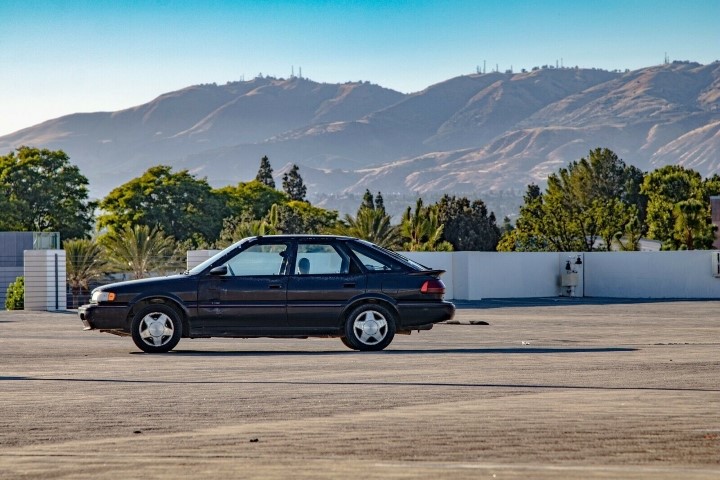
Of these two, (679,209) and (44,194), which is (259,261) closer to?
(679,209)

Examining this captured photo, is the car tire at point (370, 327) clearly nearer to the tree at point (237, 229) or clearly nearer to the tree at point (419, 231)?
the tree at point (237, 229)

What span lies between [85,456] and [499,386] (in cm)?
549

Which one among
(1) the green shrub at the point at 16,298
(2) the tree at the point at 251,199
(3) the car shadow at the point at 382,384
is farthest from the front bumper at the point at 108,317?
(2) the tree at the point at 251,199

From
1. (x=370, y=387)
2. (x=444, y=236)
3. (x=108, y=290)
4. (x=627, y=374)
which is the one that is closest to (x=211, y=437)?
(x=370, y=387)

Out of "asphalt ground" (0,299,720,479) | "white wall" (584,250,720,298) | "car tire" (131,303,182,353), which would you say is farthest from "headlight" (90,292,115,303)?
"white wall" (584,250,720,298)

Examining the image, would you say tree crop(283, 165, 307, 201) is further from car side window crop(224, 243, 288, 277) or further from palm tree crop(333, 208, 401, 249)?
car side window crop(224, 243, 288, 277)

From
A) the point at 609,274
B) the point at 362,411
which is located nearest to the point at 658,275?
the point at 609,274

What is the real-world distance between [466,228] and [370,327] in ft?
403

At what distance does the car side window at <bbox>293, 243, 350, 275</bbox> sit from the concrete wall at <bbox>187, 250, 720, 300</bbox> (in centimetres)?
3200

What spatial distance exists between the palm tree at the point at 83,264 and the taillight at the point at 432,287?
174 feet

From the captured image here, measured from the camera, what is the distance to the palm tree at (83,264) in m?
73.7

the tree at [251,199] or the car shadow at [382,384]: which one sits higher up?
the tree at [251,199]

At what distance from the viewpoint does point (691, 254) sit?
177ft

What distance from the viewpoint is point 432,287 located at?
19.1m
